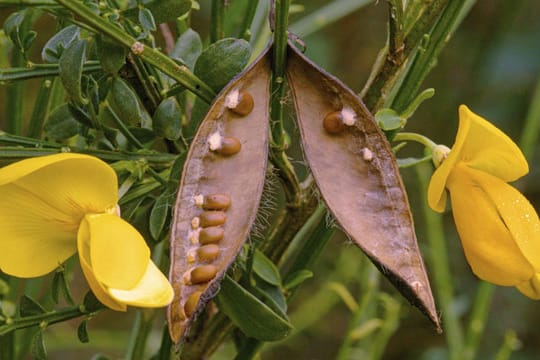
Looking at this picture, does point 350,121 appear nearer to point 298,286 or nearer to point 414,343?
point 298,286

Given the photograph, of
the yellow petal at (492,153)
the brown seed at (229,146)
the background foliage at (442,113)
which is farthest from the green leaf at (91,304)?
→ the background foliage at (442,113)

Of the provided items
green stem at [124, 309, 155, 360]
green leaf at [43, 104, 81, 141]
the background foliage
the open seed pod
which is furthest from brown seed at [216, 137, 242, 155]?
the background foliage

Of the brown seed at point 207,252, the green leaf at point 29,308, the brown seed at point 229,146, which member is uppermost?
the brown seed at point 229,146

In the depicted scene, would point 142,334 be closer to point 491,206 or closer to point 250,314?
point 250,314

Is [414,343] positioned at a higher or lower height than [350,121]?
lower

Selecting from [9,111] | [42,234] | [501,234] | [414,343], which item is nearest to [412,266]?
[501,234]

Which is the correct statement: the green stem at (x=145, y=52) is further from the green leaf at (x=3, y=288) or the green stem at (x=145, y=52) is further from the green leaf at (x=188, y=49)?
the green leaf at (x=3, y=288)
